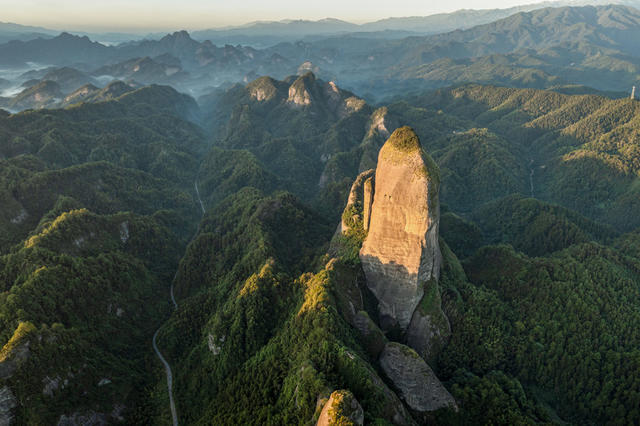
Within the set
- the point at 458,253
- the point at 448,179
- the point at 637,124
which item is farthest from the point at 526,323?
the point at 637,124

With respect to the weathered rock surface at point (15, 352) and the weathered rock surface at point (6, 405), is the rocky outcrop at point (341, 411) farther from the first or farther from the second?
the weathered rock surface at point (15, 352)

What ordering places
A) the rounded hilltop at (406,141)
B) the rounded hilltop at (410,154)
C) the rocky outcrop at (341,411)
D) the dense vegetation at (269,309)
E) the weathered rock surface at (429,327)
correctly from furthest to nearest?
the weathered rock surface at (429,327) → the rounded hilltop at (406,141) → the rounded hilltop at (410,154) → the dense vegetation at (269,309) → the rocky outcrop at (341,411)

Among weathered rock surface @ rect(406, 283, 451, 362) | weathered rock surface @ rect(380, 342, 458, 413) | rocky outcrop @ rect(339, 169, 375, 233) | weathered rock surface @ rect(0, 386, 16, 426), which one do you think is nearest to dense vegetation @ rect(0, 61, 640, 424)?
weathered rock surface @ rect(0, 386, 16, 426)

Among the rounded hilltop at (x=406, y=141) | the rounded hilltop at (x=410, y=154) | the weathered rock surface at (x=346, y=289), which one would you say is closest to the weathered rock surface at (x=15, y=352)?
the weathered rock surface at (x=346, y=289)

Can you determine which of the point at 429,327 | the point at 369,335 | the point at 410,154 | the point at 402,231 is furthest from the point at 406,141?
the point at 429,327

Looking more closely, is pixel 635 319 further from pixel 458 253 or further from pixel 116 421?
pixel 116 421

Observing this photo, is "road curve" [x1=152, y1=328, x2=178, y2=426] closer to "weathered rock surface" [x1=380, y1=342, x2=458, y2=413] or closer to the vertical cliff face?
"weathered rock surface" [x1=380, y1=342, x2=458, y2=413]

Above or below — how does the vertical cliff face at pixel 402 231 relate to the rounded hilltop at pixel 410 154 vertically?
below
